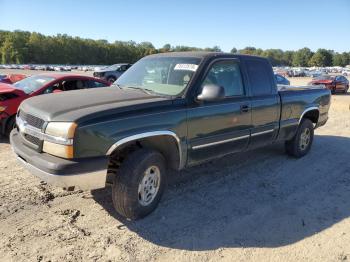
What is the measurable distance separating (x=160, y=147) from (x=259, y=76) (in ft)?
7.43

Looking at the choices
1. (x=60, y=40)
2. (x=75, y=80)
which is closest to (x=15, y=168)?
(x=75, y=80)

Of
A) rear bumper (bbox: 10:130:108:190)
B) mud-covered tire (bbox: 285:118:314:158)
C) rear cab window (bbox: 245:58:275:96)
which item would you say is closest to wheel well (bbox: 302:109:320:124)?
mud-covered tire (bbox: 285:118:314:158)

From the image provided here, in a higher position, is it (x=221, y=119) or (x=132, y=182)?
(x=221, y=119)

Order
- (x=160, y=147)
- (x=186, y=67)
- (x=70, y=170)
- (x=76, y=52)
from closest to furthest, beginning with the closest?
(x=70, y=170), (x=160, y=147), (x=186, y=67), (x=76, y=52)

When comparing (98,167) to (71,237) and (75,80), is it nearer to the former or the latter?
(71,237)

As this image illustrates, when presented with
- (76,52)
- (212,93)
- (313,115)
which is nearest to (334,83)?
(313,115)

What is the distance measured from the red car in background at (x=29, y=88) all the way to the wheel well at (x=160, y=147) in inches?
172

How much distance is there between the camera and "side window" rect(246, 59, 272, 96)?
5.53 metres

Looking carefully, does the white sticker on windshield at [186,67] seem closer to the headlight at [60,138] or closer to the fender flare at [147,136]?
the fender flare at [147,136]

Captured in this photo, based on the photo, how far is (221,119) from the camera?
4.85m

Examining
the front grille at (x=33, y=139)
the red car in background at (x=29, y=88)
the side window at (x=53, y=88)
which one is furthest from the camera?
the side window at (x=53, y=88)

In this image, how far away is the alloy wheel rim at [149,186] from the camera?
4152 mm

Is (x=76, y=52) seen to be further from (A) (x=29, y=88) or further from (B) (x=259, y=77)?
(B) (x=259, y=77)

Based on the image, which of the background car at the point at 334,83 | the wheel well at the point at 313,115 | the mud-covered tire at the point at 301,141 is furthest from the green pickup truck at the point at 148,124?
the background car at the point at 334,83
